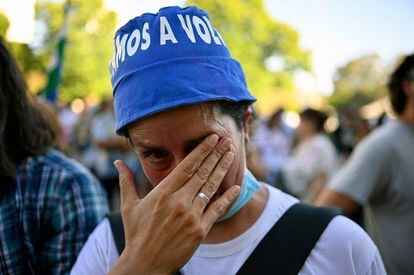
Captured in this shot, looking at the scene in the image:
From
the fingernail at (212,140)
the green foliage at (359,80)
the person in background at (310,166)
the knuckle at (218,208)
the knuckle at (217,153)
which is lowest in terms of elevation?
the green foliage at (359,80)

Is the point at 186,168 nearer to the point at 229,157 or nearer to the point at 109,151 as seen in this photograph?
the point at 229,157

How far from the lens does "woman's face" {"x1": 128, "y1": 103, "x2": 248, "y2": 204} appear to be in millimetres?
1354

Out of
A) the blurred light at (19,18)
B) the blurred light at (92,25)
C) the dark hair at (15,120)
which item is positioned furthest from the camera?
the blurred light at (92,25)

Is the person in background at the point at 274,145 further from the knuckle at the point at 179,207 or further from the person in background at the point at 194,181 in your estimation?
the knuckle at the point at 179,207

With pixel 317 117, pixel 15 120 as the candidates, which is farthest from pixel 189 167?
pixel 317 117

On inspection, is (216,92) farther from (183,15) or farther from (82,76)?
(82,76)

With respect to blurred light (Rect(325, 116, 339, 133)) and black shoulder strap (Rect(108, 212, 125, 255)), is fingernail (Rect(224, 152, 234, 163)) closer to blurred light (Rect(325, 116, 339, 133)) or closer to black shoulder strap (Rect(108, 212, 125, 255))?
black shoulder strap (Rect(108, 212, 125, 255))

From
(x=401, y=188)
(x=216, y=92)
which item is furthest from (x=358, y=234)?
(x=401, y=188)

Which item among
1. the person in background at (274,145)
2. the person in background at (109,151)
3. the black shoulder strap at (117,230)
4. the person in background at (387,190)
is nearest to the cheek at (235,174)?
the black shoulder strap at (117,230)

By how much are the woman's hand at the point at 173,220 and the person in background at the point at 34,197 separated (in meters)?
0.67

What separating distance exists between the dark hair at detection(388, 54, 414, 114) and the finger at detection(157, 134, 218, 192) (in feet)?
6.85

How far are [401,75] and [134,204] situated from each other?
2335 mm

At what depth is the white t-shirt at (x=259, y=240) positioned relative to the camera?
1430 mm

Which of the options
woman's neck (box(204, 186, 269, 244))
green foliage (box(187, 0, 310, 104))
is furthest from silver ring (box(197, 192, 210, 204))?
green foliage (box(187, 0, 310, 104))
